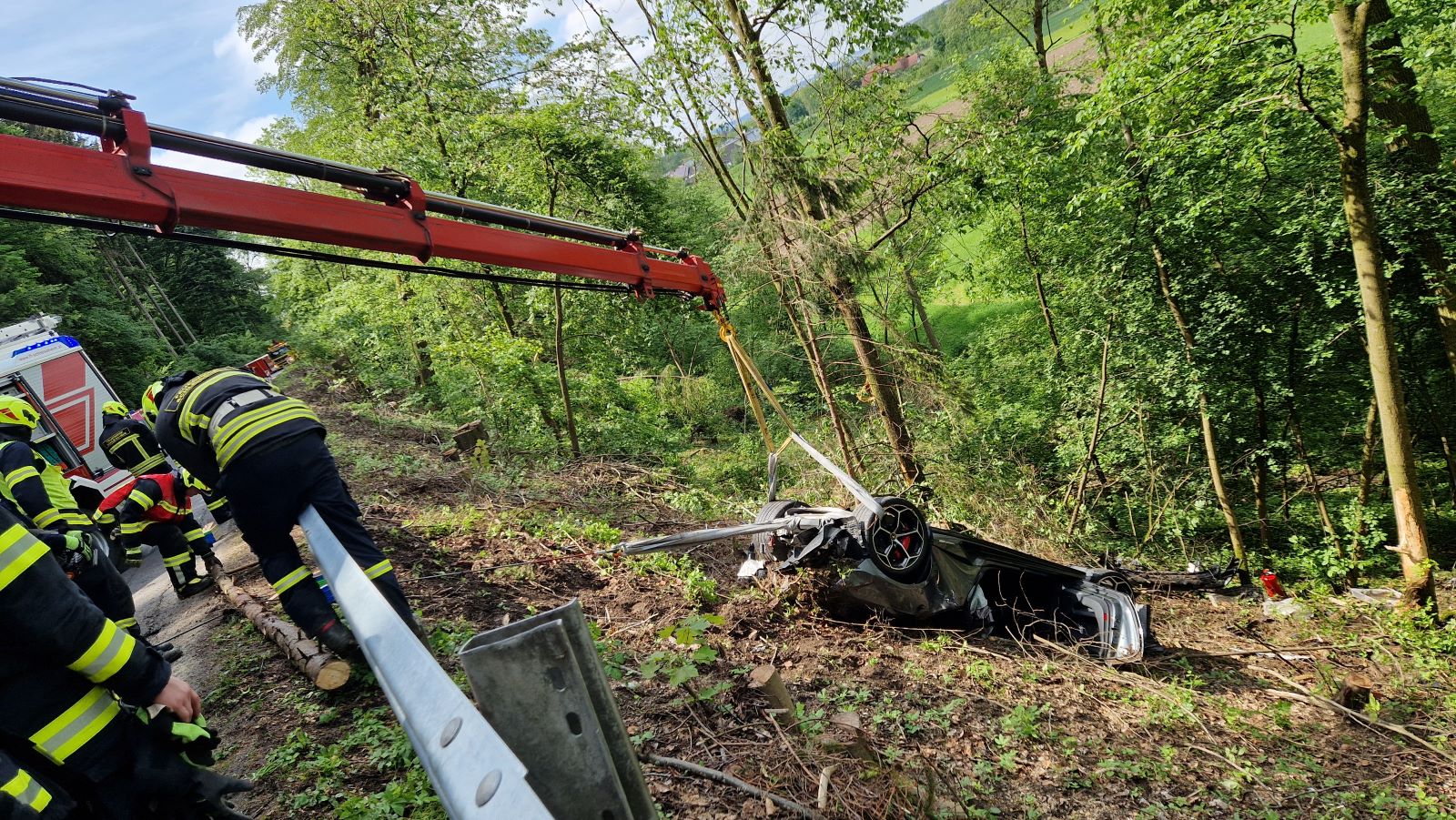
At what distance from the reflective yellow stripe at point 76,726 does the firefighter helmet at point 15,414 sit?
2.42 metres

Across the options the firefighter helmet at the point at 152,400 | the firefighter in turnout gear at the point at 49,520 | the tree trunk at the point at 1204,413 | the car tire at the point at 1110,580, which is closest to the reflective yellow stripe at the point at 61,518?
the firefighter in turnout gear at the point at 49,520

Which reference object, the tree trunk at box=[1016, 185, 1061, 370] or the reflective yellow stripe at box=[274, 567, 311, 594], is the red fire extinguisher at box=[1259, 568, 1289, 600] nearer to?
the tree trunk at box=[1016, 185, 1061, 370]

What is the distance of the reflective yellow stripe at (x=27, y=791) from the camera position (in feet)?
5.37

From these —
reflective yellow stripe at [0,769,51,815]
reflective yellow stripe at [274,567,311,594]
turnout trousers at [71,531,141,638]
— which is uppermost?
turnout trousers at [71,531,141,638]

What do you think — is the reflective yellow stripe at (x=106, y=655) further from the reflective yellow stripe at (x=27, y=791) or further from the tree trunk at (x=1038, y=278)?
the tree trunk at (x=1038, y=278)

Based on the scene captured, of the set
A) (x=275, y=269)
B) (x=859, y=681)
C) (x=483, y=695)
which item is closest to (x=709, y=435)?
(x=859, y=681)

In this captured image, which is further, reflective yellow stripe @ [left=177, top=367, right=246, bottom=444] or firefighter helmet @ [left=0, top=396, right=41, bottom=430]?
firefighter helmet @ [left=0, top=396, right=41, bottom=430]

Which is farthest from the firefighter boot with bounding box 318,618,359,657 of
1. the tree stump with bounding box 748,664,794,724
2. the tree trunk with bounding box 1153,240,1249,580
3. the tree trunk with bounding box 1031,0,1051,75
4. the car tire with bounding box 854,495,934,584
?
the tree trunk with bounding box 1031,0,1051,75

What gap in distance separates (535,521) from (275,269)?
23667 millimetres

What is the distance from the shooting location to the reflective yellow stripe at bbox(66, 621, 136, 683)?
189 cm

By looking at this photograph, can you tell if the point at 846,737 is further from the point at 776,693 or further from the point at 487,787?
the point at 487,787

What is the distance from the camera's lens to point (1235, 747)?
363 cm

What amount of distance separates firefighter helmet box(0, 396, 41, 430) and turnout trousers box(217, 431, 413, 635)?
1.45m

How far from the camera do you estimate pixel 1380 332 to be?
694 cm
